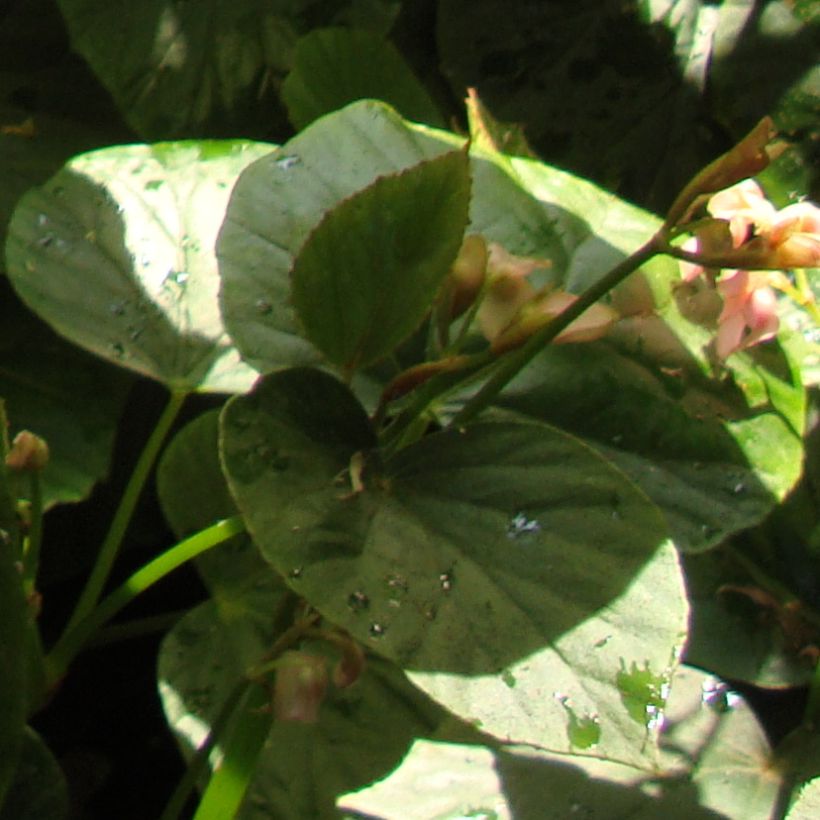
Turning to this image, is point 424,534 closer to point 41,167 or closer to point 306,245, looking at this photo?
point 306,245

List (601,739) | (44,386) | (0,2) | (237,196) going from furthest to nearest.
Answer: (0,2) → (44,386) → (237,196) → (601,739)

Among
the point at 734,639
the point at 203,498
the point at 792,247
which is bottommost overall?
the point at 734,639

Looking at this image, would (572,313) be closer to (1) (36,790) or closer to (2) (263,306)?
(2) (263,306)

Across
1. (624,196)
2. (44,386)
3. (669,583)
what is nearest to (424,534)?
(669,583)

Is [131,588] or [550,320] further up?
[550,320]

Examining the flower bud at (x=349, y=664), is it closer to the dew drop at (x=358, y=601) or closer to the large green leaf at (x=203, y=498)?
the dew drop at (x=358, y=601)

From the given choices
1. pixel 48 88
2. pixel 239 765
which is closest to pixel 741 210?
pixel 239 765

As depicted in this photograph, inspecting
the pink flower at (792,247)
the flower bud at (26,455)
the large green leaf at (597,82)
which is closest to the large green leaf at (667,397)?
the pink flower at (792,247)
